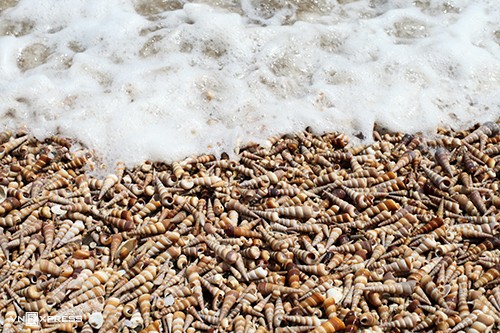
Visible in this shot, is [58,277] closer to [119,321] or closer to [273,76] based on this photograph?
[119,321]

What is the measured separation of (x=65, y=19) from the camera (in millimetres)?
6273

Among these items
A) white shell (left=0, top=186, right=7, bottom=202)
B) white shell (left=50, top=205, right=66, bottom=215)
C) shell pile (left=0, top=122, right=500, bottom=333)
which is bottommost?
white shell (left=0, top=186, right=7, bottom=202)

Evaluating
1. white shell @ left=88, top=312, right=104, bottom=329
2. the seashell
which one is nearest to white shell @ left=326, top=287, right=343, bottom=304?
the seashell

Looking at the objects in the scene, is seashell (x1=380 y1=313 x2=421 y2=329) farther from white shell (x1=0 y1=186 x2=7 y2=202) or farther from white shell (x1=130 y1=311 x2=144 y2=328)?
white shell (x1=0 y1=186 x2=7 y2=202)

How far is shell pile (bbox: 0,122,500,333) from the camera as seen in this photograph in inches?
133

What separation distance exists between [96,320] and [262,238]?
1.24 metres

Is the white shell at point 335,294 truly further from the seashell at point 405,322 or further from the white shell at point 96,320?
the white shell at point 96,320

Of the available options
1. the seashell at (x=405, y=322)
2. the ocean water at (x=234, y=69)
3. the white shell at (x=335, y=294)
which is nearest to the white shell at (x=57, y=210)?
the ocean water at (x=234, y=69)

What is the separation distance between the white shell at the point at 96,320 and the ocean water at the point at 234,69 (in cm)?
156

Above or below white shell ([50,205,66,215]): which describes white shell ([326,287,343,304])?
above

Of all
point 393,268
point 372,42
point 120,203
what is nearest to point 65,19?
point 120,203

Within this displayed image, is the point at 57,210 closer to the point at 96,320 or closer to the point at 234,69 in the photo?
the point at 96,320

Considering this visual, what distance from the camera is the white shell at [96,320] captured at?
3316 millimetres

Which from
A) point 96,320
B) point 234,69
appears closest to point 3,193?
point 96,320
